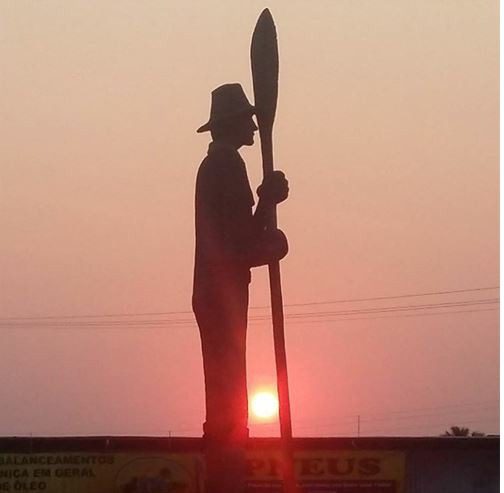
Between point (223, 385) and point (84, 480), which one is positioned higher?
point (84, 480)

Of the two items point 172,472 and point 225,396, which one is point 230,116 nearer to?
point 225,396

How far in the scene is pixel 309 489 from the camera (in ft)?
82.6

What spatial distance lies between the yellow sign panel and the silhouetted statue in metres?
15.0

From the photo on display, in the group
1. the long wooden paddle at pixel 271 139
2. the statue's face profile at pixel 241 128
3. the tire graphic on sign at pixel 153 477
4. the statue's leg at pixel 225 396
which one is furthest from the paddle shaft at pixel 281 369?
the tire graphic on sign at pixel 153 477

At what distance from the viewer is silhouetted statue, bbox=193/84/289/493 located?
10.5 m

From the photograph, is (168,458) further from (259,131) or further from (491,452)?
(259,131)

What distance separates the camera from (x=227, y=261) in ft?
35.2

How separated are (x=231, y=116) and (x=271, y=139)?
1.12 ft

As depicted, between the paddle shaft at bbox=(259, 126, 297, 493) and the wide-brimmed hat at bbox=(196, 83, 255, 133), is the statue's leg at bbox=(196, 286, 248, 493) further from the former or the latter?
the wide-brimmed hat at bbox=(196, 83, 255, 133)

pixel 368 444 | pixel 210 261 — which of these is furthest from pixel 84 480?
pixel 210 261

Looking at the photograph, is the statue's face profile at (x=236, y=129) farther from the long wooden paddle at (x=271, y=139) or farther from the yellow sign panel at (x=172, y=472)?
the yellow sign panel at (x=172, y=472)

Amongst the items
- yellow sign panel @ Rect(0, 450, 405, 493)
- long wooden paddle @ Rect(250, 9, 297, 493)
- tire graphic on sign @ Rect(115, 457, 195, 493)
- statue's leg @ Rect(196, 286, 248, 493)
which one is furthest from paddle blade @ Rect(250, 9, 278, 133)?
tire graphic on sign @ Rect(115, 457, 195, 493)

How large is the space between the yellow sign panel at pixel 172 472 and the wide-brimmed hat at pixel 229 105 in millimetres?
15223

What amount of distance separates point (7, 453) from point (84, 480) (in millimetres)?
1481
